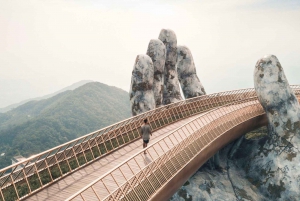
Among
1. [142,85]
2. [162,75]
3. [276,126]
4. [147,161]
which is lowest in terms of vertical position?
[276,126]

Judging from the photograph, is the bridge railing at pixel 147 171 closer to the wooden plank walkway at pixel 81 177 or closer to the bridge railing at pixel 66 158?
the wooden plank walkway at pixel 81 177

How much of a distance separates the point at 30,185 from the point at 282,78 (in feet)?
81.1

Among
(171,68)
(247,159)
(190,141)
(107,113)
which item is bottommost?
(107,113)

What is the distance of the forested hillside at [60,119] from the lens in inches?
3757

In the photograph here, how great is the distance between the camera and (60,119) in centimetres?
12512

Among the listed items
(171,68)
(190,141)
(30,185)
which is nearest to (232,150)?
(171,68)

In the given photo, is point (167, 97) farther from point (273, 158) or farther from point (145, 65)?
point (273, 158)

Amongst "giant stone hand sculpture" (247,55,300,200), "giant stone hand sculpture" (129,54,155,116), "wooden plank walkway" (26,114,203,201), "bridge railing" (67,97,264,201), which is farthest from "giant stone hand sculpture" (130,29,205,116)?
"wooden plank walkway" (26,114,203,201)

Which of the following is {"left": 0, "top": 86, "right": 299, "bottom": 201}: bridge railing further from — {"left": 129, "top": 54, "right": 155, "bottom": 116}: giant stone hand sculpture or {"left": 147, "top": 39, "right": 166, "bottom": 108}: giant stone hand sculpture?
{"left": 147, "top": 39, "right": 166, "bottom": 108}: giant stone hand sculpture

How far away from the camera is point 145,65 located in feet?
92.3

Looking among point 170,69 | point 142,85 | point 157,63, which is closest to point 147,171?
point 142,85

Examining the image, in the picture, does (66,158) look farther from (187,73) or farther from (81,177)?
(187,73)

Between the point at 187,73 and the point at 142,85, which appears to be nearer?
the point at 142,85

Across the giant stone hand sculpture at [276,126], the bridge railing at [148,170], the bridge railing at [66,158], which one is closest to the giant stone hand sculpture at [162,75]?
the bridge railing at [66,158]
